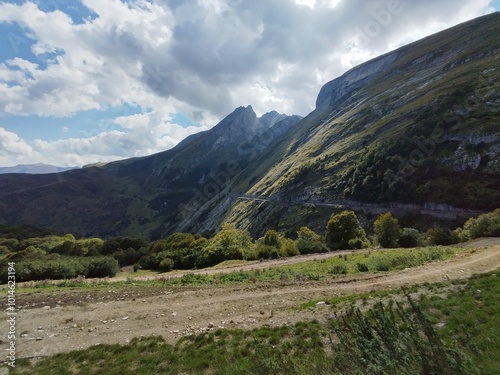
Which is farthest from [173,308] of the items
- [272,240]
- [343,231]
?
[343,231]

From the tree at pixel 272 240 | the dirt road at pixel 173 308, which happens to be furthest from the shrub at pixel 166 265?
the dirt road at pixel 173 308

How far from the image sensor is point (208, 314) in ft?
47.1

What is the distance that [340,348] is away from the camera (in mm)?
6883

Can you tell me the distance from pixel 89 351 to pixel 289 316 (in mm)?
8171

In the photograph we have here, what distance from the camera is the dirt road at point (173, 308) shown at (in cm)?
1268

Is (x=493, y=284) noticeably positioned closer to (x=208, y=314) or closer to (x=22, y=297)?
(x=208, y=314)

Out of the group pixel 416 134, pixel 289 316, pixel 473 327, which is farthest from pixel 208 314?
pixel 416 134

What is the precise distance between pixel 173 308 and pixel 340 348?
10899 millimetres

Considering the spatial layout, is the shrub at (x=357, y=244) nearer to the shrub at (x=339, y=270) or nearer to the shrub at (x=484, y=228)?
the shrub at (x=484, y=228)

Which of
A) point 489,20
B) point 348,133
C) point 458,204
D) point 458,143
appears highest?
point 489,20

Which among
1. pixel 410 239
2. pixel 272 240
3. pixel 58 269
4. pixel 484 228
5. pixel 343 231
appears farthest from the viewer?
pixel 272 240

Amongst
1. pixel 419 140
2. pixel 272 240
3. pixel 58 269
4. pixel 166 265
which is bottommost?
pixel 272 240

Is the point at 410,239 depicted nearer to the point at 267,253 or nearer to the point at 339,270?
the point at 267,253

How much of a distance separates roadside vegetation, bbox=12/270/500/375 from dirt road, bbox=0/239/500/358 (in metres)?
1.16
